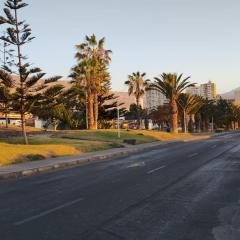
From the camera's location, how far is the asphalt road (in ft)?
25.1

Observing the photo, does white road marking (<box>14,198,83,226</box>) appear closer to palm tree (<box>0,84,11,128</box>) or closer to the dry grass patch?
the dry grass patch

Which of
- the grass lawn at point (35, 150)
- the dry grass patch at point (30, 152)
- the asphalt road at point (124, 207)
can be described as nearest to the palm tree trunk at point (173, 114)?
the grass lawn at point (35, 150)

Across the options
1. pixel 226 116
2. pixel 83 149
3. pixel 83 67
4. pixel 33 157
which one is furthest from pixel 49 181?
pixel 226 116

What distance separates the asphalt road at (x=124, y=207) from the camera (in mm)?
7648

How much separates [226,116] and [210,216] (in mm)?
123228

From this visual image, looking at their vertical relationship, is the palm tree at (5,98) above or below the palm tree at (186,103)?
below

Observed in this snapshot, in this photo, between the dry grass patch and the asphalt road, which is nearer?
the asphalt road

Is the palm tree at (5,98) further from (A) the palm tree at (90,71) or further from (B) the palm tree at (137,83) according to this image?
(B) the palm tree at (137,83)

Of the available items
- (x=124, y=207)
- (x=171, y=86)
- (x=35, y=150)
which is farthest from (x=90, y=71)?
(x=124, y=207)

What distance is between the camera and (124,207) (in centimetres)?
995

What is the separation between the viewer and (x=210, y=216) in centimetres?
891

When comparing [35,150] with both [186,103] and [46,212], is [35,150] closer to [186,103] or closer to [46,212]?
[46,212]

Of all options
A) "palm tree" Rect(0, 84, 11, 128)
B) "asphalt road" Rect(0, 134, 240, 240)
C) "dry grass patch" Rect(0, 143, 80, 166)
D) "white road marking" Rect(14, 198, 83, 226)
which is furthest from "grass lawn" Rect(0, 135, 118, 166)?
"white road marking" Rect(14, 198, 83, 226)

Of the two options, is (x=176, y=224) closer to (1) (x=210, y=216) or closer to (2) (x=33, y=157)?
(1) (x=210, y=216)
